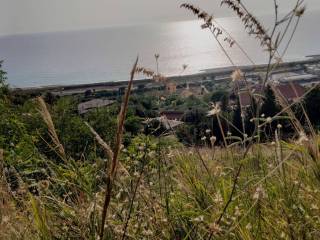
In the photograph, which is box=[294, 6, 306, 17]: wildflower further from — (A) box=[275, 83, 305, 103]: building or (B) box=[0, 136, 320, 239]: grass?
(B) box=[0, 136, 320, 239]: grass

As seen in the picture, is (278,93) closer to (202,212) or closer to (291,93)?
(202,212)

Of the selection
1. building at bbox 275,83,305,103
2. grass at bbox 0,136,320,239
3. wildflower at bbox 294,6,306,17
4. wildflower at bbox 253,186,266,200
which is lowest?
grass at bbox 0,136,320,239

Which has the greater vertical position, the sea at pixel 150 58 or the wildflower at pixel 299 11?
the wildflower at pixel 299 11

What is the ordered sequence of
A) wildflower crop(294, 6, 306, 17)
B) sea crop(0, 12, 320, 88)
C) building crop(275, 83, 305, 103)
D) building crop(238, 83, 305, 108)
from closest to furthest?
wildflower crop(294, 6, 306, 17) → building crop(238, 83, 305, 108) → building crop(275, 83, 305, 103) → sea crop(0, 12, 320, 88)

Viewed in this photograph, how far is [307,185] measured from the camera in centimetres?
135

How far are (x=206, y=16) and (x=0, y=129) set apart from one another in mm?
6747

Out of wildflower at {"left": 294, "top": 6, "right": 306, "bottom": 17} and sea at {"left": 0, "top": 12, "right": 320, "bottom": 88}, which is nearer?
wildflower at {"left": 294, "top": 6, "right": 306, "bottom": 17}

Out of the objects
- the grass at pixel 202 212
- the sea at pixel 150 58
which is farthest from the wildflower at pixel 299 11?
the grass at pixel 202 212

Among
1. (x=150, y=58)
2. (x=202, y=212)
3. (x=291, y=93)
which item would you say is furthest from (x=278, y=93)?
(x=150, y=58)

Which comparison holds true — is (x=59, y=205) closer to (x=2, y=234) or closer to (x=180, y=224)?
(x=2, y=234)

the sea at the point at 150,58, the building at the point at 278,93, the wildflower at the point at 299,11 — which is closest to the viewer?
the wildflower at the point at 299,11

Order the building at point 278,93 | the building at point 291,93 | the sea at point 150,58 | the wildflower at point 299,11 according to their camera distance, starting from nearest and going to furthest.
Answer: the wildflower at point 299,11
the building at point 278,93
the building at point 291,93
the sea at point 150,58

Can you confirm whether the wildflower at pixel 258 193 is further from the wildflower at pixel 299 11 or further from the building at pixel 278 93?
the wildflower at pixel 299 11

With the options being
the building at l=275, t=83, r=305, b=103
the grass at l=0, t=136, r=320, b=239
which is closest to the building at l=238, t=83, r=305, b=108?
the building at l=275, t=83, r=305, b=103
